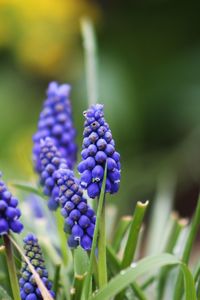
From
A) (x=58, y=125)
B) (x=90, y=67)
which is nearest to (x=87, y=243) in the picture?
(x=58, y=125)

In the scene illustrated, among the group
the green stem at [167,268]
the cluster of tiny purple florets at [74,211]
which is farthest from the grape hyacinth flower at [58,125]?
the cluster of tiny purple florets at [74,211]

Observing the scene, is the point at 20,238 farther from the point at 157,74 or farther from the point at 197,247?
the point at 157,74

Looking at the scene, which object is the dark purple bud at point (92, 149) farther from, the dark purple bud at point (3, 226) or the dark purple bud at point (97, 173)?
the dark purple bud at point (3, 226)

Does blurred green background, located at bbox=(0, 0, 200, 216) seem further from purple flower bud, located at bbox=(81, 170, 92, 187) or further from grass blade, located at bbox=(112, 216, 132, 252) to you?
purple flower bud, located at bbox=(81, 170, 92, 187)

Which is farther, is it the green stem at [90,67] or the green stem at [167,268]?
the green stem at [90,67]

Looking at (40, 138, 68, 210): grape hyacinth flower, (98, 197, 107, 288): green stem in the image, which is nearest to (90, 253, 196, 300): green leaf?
(98, 197, 107, 288): green stem

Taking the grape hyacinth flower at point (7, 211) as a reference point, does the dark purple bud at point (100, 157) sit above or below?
above
